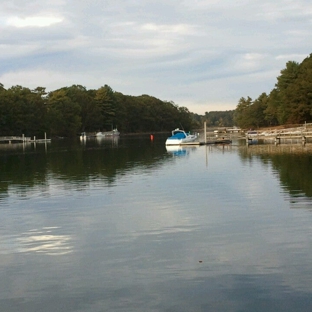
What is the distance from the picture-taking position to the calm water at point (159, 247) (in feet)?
32.6

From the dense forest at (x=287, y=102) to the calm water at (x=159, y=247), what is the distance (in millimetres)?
71625

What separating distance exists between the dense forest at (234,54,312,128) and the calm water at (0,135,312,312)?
71.6m

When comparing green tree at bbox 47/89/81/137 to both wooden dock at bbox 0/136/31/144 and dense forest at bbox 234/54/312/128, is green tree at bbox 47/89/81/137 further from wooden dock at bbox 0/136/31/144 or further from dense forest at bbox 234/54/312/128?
dense forest at bbox 234/54/312/128

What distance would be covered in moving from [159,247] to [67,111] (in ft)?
442

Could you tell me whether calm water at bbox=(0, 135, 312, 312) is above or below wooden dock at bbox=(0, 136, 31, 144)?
below

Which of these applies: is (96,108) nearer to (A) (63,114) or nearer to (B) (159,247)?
(A) (63,114)

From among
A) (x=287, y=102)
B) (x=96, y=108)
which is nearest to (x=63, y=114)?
(x=96, y=108)

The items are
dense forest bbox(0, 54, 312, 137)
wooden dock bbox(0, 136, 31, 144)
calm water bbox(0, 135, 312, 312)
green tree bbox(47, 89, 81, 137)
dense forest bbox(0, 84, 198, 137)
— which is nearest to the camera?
calm water bbox(0, 135, 312, 312)

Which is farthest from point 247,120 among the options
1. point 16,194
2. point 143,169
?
point 16,194

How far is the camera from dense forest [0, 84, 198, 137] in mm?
119125

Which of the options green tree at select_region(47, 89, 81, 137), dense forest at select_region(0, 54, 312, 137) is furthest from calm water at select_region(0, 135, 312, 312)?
green tree at select_region(47, 89, 81, 137)

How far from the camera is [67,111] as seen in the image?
145m

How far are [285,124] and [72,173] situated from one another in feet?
245

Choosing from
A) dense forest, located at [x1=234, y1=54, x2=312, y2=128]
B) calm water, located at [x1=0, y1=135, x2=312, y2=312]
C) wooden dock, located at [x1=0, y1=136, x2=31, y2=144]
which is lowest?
calm water, located at [x1=0, y1=135, x2=312, y2=312]
